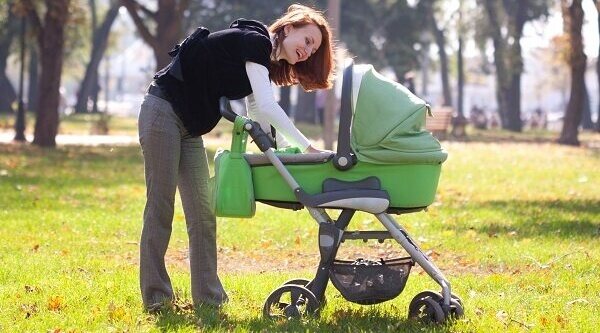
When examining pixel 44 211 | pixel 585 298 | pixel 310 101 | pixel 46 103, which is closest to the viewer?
pixel 585 298

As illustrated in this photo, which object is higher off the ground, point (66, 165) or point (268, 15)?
point (268, 15)

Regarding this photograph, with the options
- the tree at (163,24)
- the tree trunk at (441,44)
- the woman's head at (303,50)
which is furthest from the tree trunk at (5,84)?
the woman's head at (303,50)

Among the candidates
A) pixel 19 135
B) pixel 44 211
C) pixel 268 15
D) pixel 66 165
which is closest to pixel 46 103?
pixel 19 135

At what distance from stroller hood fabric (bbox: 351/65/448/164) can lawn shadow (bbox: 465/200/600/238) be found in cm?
463

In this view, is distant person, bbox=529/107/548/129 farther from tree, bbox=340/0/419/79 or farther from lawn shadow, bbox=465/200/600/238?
lawn shadow, bbox=465/200/600/238

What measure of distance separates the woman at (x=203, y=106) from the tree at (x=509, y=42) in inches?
1609

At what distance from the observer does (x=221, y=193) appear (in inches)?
232

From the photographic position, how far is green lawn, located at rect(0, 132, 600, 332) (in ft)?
20.1

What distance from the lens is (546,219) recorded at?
37.6 feet

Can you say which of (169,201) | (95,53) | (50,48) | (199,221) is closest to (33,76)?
(95,53)

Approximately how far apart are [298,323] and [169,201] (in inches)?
40.3

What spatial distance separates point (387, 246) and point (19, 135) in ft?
59.0

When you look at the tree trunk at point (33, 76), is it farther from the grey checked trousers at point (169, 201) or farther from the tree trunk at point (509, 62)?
the grey checked trousers at point (169, 201)

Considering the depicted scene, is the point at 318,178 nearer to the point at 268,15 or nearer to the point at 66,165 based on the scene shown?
the point at 66,165
